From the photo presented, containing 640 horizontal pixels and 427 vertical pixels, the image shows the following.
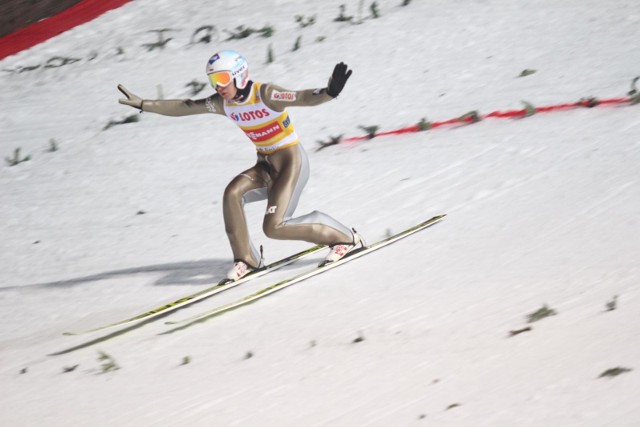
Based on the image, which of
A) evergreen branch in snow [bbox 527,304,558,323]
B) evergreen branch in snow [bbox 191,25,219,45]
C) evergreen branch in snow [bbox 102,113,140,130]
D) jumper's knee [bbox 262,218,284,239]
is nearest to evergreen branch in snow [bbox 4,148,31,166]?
evergreen branch in snow [bbox 102,113,140,130]

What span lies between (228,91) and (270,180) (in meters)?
0.70

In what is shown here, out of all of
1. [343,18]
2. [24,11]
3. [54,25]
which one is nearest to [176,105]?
[343,18]

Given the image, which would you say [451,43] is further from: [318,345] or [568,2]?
[318,345]

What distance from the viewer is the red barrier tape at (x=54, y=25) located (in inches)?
590

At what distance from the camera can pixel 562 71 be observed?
34.4ft

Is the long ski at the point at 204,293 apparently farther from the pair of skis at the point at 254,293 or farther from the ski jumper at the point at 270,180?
the ski jumper at the point at 270,180

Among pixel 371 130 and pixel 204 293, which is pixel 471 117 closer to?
pixel 371 130

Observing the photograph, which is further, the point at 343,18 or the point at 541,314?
the point at 343,18

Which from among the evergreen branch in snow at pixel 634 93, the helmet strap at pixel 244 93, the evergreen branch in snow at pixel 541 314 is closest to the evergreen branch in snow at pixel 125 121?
the helmet strap at pixel 244 93

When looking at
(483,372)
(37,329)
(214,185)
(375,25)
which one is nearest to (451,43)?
(375,25)

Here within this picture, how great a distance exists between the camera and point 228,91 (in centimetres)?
712

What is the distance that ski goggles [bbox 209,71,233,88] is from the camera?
23.1 ft

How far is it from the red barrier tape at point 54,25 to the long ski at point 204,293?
8400mm

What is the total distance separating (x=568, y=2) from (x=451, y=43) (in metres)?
1.59
